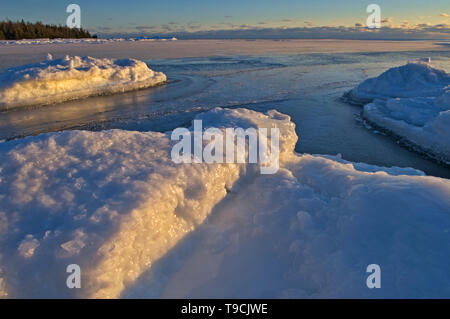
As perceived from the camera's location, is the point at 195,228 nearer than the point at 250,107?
Yes

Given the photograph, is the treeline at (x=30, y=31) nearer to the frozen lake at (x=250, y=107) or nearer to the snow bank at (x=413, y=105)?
the frozen lake at (x=250, y=107)

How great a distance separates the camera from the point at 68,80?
9.81 metres

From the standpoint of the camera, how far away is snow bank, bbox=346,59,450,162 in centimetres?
533

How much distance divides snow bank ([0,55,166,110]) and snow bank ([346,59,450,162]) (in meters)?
8.59

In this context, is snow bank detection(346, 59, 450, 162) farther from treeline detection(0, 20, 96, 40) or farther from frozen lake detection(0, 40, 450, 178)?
treeline detection(0, 20, 96, 40)

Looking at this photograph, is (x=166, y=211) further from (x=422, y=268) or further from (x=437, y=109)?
(x=437, y=109)

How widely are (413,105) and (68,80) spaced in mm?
10666

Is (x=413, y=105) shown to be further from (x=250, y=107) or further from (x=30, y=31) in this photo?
(x=30, y=31)

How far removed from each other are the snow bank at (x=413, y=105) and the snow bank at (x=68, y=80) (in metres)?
8.59

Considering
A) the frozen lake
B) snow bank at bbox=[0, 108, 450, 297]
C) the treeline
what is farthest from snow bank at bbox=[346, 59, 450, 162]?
the treeline

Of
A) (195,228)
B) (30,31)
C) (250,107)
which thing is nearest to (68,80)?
(250,107)
